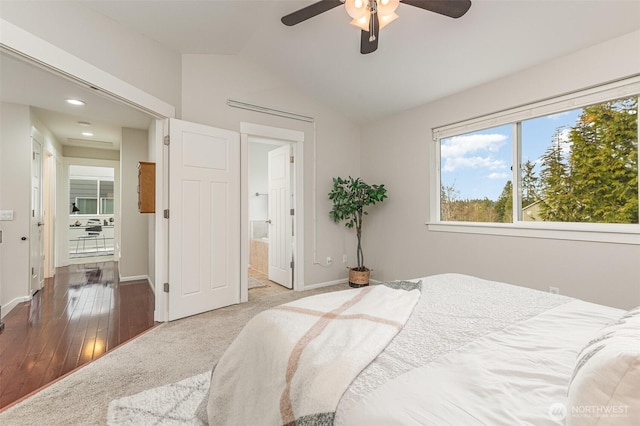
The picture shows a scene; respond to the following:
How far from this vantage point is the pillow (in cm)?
52

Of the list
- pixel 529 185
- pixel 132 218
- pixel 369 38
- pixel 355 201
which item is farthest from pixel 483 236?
pixel 132 218

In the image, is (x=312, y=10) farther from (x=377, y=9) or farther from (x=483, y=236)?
(x=483, y=236)

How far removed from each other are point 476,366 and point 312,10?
222cm

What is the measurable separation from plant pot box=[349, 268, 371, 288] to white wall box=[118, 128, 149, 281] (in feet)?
10.8

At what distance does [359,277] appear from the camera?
4047 mm

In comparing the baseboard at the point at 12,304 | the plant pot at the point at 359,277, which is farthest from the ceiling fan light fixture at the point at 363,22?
the baseboard at the point at 12,304

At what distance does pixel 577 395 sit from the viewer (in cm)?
59

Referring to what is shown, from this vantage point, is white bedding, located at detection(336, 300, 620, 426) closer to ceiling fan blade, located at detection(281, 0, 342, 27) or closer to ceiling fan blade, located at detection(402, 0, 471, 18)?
ceiling fan blade, located at detection(402, 0, 471, 18)

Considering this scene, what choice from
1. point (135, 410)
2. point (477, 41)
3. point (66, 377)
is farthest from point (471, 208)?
point (66, 377)

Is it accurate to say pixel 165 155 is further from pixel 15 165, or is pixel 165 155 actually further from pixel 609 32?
pixel 609 32

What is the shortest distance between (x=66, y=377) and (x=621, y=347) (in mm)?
2722

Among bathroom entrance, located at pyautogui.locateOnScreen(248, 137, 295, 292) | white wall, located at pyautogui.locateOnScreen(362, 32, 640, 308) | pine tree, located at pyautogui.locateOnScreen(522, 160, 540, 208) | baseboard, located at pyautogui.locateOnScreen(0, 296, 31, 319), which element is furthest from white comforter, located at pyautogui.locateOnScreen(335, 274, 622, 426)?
baseboard, located at pyautogui.locateOnScreen(0, 296, 31, 319)

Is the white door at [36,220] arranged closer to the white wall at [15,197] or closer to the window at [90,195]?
the white wall at [15,197]

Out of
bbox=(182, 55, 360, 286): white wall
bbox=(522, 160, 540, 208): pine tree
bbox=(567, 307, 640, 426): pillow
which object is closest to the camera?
bbox=(567, 307, 640, 426): pillow
